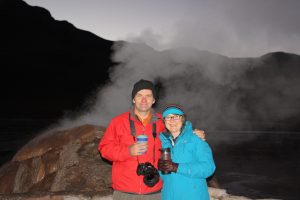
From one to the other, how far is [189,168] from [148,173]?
0.33 metres

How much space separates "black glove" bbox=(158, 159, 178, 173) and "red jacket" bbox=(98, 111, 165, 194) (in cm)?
25

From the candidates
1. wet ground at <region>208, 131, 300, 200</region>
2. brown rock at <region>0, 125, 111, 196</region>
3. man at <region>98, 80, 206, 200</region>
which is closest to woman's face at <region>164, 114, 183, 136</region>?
man at <region>98, 80, 206, 200</region>

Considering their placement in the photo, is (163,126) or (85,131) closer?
(163,126)

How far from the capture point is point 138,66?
16.5 m

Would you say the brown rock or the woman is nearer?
the woman

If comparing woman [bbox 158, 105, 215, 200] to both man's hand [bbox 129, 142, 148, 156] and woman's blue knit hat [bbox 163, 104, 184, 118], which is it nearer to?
woman's blue knit hat [bbox 163, 104, 184, 118]

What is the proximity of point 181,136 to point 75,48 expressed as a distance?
90.7 meters

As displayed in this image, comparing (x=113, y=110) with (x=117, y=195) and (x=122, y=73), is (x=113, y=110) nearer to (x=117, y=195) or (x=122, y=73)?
(x=122, y=73)

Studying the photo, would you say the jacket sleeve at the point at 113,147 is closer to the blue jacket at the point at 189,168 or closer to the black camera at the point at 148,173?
the black camera at the point at 148,173

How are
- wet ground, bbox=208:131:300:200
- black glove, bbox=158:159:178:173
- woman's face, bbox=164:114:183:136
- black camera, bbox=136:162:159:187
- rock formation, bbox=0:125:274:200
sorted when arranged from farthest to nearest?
wet ground, bbox=208:131:300:200
rock formation, bbox=0:125:274:200
woman's face, bbox=164:114:183:136
black camera, bbox=136:162:159:187
black glove, bbox=158:159:178:173

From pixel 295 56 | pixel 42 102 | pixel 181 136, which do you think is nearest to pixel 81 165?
pixel 181 136

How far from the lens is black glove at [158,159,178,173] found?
2447mm

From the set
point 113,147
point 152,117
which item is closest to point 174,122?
point 152,117

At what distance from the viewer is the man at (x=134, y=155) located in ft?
8.55
